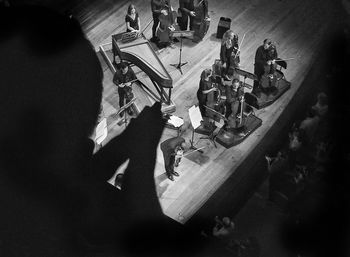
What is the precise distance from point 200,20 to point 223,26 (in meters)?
0.66

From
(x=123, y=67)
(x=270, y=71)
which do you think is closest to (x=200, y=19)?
(x=270, y=71)

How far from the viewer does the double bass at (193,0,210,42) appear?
20172mm

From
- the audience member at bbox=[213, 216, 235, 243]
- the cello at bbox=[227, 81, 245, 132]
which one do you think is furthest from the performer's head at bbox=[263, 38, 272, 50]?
the audience member at bbox=[213, 216, 235, 243]

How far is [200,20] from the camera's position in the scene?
20.4 m

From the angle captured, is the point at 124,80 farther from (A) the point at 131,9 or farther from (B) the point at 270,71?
(B) the point at 270,71

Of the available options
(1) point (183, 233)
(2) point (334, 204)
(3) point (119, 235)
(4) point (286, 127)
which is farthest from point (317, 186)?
(3) point (119, 235)

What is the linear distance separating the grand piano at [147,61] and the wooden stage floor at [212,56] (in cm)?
45

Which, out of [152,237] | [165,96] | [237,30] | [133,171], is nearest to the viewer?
[152,237]

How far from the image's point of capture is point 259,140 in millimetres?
18438

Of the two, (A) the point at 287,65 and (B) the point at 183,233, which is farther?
(A) the point at 287,65

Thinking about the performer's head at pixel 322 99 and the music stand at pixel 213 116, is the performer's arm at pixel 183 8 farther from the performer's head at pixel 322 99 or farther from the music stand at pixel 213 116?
the performer's head at pixel 322 99

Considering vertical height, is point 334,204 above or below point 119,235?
below

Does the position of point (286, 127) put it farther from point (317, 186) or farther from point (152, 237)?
point (152, 237)

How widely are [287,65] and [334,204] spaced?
4.54 m
